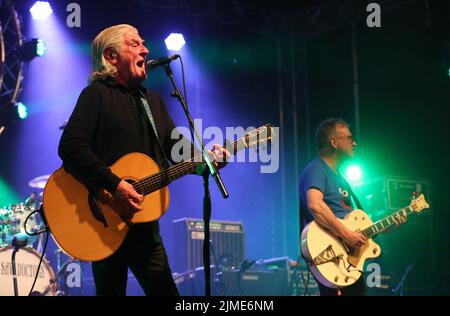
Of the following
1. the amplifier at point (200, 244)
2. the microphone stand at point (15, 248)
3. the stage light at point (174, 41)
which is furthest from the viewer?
the stage light at point (174, 41)

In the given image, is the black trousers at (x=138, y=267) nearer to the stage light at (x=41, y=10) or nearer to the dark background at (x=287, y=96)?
the dark background at (x=287, y=96)

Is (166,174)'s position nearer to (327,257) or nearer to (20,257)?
(327,257)

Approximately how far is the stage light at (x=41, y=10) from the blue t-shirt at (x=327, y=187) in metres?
5.33

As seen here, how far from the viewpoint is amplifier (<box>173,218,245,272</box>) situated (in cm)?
873

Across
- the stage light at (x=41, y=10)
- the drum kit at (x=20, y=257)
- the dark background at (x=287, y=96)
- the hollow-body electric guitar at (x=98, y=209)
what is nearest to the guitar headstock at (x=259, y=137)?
the hollow-body electric guitar at (x=98, y=209)

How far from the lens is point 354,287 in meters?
5.38

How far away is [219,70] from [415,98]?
3.58 metres

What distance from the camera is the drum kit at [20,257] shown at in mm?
6562

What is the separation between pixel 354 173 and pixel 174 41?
3740mm

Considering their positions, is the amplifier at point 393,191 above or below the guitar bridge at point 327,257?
above

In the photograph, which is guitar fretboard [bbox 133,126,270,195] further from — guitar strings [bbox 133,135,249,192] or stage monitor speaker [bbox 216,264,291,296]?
stage monitor speaker [bbox 216,264,291,296]

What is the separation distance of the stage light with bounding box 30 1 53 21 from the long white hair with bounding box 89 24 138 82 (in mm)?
5657

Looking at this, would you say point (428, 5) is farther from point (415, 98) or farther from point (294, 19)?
point (294, 19)

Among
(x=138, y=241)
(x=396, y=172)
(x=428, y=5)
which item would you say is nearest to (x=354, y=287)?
(x=138, y=241)
